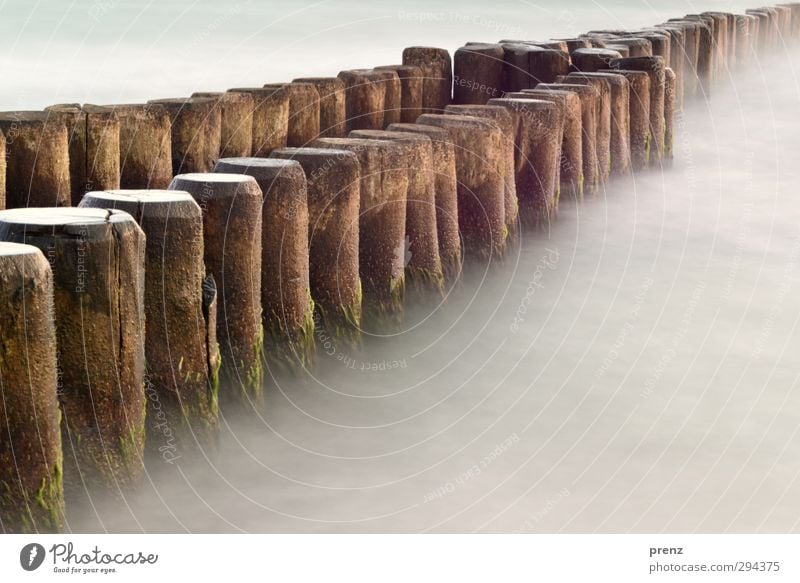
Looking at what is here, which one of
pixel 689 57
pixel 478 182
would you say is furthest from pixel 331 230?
pixel 689 57

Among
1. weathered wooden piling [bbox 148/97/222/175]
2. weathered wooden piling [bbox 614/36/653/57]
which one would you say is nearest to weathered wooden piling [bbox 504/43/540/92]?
weathered wooden piling [bbox 614/36/653/57]

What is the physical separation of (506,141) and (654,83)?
11.3ft

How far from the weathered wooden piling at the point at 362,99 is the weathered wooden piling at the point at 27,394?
4411 millimetres

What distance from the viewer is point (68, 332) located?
12.8 feet

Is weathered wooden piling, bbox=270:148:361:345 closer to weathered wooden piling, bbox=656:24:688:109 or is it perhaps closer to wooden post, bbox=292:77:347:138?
wooden post, bbox=292:77:347:138

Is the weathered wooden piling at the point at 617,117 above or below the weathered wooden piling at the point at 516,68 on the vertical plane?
below

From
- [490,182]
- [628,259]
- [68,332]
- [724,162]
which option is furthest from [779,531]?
[724,162]

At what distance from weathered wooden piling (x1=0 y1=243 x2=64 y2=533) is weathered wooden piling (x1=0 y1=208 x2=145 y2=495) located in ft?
0.64

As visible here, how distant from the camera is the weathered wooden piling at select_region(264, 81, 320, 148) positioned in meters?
7.06

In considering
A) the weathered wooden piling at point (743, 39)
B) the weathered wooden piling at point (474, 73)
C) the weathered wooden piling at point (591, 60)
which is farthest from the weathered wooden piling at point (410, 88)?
the weathered wooden piling at point (743, 39)

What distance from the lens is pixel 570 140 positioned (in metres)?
8.34

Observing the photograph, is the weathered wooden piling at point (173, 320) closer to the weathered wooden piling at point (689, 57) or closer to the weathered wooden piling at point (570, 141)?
the weathered wooden piling at point (570, 141)

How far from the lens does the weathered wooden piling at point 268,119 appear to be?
22.0ft
